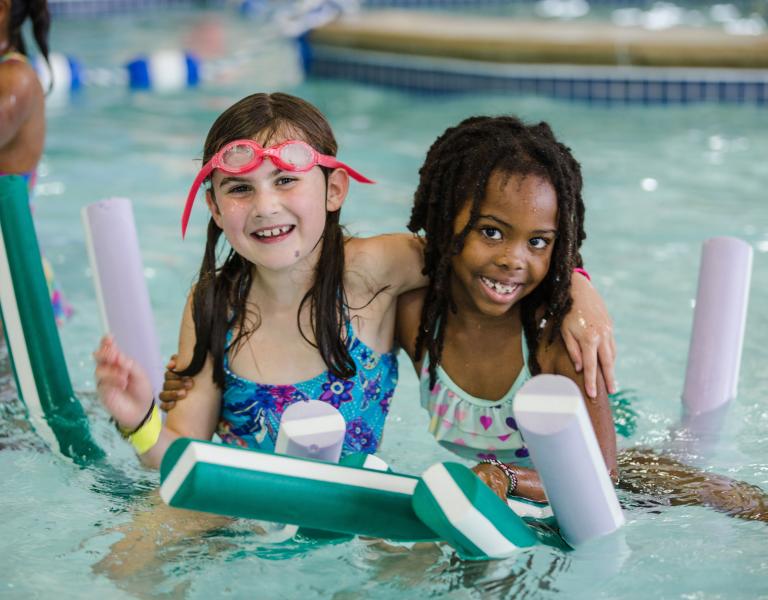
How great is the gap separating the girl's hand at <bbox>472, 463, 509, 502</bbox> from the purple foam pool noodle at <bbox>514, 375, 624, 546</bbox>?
0.14 meters

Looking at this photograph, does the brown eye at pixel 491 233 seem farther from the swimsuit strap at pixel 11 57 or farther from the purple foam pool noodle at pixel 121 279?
the swimsuit strap at pixel 11 57

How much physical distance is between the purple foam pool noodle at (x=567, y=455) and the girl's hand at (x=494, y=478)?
14 centimetres

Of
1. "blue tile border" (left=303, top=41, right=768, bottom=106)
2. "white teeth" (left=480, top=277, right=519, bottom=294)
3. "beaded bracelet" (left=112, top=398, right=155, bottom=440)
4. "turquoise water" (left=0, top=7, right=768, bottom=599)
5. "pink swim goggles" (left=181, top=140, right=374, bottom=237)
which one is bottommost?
"turquoise water" (left=0, top=7, right=768, bottom=599)

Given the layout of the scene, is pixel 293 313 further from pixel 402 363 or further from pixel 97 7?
pixel 97 7

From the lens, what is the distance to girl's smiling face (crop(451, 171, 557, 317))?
98.0 inches

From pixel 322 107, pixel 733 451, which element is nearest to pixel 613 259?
pixel 733 451

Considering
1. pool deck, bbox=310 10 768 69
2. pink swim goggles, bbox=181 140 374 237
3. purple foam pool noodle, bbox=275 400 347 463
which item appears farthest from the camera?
pool deck, bbox=310 10 768 69

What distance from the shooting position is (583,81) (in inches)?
307

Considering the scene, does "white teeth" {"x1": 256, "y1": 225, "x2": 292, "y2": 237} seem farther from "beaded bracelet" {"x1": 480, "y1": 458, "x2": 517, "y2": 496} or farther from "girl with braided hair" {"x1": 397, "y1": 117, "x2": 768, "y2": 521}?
"beaded bracelet" {"x1": 480, "y1": 458, "x2": 517, "y2": 496}

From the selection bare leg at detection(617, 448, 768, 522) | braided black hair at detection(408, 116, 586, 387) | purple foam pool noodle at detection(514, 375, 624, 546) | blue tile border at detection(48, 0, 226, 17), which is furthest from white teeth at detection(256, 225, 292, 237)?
blue tile border at detection(48, 0, 226, 17)

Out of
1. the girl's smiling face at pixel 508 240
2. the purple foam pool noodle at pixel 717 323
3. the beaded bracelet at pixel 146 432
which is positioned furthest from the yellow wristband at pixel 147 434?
the purple foam pool noodle at pixel 717 323

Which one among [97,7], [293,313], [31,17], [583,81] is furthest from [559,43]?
[97,7]

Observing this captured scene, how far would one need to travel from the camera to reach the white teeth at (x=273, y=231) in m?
2.55

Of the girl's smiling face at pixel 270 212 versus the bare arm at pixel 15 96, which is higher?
the bare arm at pixel 15 96
